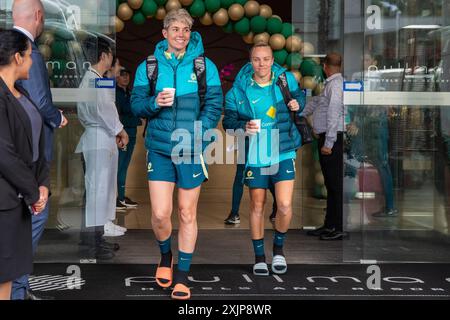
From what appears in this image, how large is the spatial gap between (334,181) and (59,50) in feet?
8.92

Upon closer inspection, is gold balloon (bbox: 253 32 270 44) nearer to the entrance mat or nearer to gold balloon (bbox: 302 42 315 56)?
gold balloon (bbox: 302 42 315 56)

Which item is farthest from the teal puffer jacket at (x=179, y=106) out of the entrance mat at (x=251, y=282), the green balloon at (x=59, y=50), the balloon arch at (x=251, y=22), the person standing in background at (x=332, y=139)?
the balloon arch at (x=251, y=22)

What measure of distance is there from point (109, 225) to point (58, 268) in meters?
1.25

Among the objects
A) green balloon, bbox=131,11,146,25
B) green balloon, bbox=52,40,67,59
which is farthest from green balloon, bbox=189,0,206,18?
green balloon, bbox=52,40,67,59

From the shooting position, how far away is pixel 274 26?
778 centimetres

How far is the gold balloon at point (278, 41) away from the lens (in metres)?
7.66

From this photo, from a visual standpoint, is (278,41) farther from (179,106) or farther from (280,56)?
(179,106)

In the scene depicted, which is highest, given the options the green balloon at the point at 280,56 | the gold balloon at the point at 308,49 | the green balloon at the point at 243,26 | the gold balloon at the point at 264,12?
the gold balloon at the point at 264,12

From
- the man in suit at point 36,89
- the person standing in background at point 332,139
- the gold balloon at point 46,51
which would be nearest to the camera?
the man in suit at point 36,89

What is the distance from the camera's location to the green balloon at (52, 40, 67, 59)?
5.55m

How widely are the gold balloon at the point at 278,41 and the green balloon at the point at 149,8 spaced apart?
1.21 metres

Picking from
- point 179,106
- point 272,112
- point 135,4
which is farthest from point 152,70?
point 135,4

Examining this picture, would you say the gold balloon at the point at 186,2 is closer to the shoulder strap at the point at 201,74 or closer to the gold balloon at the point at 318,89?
the gold balloon at the point at 318,89
